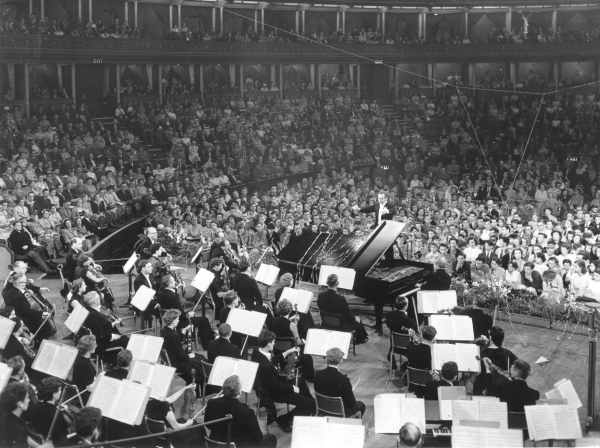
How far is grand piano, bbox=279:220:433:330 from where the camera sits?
478 inches

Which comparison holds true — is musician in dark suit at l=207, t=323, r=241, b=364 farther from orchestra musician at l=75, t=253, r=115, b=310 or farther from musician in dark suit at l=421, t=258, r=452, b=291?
musician in dark suit at l=421, t=258, r=452, b=291

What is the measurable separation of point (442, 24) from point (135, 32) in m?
15.3

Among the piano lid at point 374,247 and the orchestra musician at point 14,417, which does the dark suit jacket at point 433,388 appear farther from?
the orchestra musician at point 14,417

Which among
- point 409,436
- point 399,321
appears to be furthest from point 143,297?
point 409,436

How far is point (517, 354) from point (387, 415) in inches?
194

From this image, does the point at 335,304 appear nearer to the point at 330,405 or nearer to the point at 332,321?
the point at 332,321

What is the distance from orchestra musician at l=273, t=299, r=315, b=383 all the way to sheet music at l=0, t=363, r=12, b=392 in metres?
3.58

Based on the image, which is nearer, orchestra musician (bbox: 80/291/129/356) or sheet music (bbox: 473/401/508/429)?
sheet music (bbox: 473/401/508/429)

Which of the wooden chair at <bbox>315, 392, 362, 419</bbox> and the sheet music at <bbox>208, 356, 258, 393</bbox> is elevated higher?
the sheet music at <bbox>208, 356, 258, 393</bbox>

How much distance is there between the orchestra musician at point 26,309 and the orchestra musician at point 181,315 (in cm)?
165

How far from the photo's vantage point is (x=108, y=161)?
2294 centimetres

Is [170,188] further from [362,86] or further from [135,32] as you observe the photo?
[362,86]

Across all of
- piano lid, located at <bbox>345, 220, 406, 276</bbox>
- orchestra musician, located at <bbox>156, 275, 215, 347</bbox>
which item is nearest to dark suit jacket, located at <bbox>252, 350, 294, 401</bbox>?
orchestra musician, located at <bbox>156, 275, 215, 347</bbox>

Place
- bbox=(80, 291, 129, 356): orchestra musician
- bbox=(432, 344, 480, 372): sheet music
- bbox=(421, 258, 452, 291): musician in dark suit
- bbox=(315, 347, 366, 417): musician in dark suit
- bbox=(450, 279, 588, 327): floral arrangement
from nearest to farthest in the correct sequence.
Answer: bbox=(315, 347, 366, 417): musician in dark suit
bbox=(432, 344, 480, 372): sheet music
bbox=(80, 291, 129, 356): orchestra musician
bbox=(421, 258, 452, 291): musician in dark suit
bbox=(450, 279, 588, 327): floral arrangement
